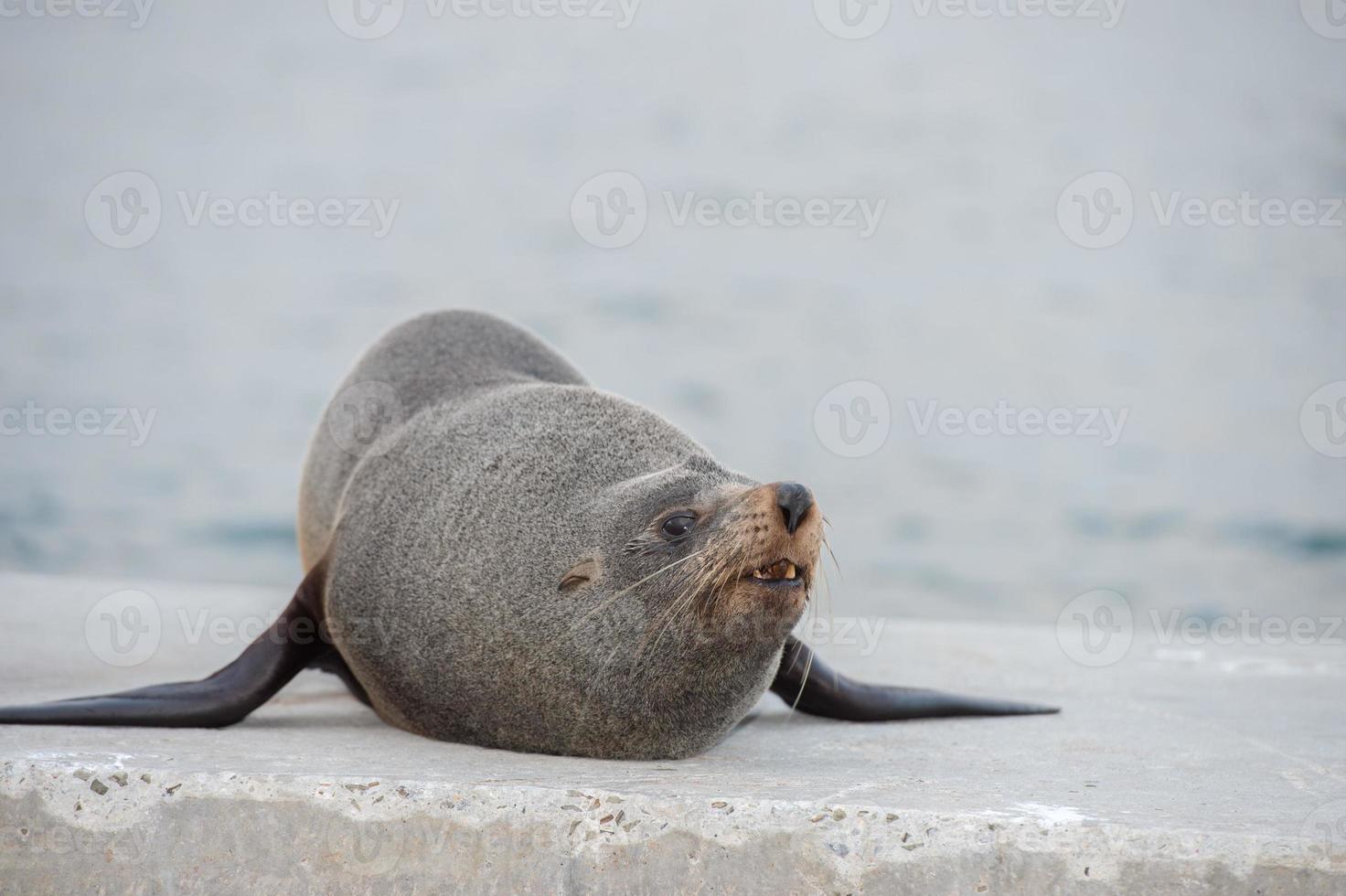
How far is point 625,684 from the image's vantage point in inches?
157

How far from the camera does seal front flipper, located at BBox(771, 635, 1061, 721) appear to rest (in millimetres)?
5117

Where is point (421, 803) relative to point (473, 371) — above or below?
below

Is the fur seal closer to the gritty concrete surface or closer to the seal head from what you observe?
the seal head

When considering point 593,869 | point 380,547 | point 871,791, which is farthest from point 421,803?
point 380,547

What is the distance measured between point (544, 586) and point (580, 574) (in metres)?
0.12

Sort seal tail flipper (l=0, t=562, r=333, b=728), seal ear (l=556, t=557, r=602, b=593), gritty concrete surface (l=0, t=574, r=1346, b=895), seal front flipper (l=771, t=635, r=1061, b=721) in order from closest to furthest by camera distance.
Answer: gritty concrete surface (l=0, t=574, r=1346, b=895)
seal ear (l=556, t=557, r=602, b=593)
seal tail flipper (l=0, t=562, r=333, b=728)
seal front flipper (l=771, t=635, r=1061, b=721)

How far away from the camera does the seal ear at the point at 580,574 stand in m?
4.14

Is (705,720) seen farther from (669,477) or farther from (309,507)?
(309,507)

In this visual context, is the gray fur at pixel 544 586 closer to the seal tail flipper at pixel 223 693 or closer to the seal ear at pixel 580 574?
the seal ear at pixel 580 574

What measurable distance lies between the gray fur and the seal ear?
0.04ft

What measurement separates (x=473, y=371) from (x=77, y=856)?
2816 mm

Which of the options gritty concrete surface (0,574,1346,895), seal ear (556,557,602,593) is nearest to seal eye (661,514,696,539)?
seal ear (556,557,602,593)

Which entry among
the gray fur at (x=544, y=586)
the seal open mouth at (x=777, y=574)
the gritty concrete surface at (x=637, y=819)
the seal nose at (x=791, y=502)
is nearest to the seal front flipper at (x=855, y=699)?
the gritty concrete surface at (x=637, y=819)

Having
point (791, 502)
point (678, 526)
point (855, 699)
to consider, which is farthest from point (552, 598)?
point (855, 699)
